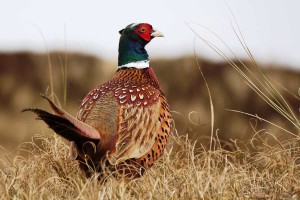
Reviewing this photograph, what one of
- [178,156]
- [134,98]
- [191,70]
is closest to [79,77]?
[191,70]

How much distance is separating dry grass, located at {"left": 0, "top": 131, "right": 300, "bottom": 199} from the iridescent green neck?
2.17 ft

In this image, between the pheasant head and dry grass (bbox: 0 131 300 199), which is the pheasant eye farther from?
dry grass (bbox: 0 131 300 199)

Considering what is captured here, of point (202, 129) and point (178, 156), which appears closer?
point (178, 156)

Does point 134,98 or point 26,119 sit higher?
point 134,98

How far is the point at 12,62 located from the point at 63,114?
6552 millimetres

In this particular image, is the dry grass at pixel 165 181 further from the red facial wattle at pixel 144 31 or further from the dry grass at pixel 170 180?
the red facial wattle at pixel 144 31

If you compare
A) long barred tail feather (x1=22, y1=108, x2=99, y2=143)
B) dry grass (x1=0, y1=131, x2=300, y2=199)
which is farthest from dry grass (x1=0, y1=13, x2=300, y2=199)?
long barred tail feather (x1=22, y1=108, x2=99, y2=143)

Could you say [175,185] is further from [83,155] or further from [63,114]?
[63,114]

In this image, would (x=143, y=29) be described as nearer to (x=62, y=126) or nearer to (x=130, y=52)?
(x=130, y=52)

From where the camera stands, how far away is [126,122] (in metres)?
3.94

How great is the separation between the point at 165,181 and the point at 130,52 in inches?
35.8

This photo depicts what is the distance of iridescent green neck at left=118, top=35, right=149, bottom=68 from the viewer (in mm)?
4234

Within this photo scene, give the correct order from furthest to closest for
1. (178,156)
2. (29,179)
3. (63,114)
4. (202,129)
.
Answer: (202,129)
(178,156)
(29,179)
(63,114)

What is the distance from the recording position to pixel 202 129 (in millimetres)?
8633
